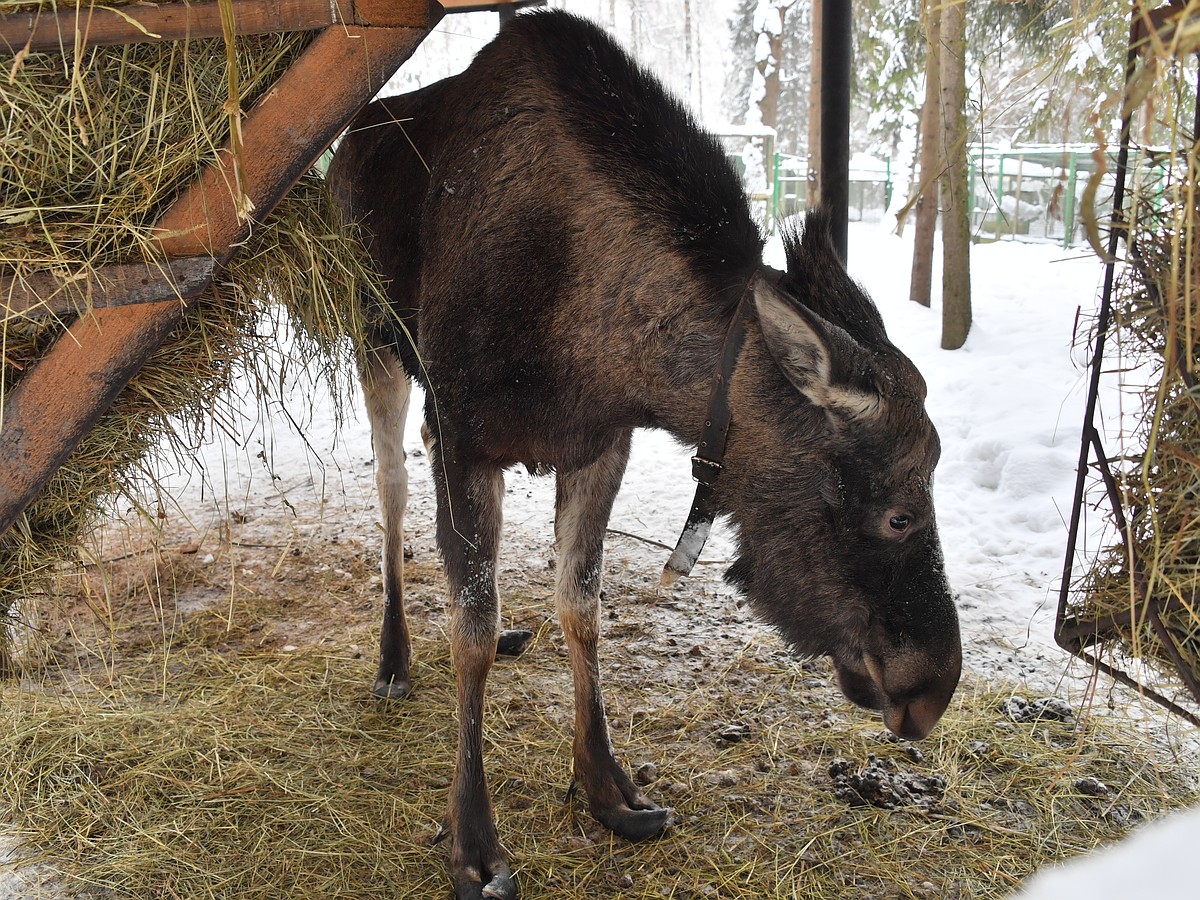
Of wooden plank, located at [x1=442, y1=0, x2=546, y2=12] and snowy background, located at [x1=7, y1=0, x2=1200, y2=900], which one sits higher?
wooden plank, located at [x1=442, y1=0, x2=546, y2=12]

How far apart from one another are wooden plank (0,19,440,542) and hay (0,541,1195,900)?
112 cm

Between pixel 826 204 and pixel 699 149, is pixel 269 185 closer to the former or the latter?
pixel 699 149

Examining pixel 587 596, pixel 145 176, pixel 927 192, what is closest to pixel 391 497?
pixel 587 596

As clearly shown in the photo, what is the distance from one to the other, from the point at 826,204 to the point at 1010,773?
2367 mm

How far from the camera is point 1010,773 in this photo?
341 centimetres

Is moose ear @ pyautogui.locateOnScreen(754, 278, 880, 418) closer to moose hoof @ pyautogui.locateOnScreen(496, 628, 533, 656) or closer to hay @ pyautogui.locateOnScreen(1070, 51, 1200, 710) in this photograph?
hay @ pyautogui.locateOnScreen(1070, 51, 1200, 710)

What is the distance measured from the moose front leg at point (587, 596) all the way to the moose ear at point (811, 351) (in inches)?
42.8

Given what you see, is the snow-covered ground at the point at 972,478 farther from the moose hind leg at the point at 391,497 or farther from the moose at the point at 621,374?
the moose at the point at 621,374

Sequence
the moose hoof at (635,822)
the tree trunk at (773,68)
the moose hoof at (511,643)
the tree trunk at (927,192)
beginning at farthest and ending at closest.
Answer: the tree trunk at (773,68), the tree trunk at (927,192), the moose hoof at (511,643), the moose hoof at (635,822)

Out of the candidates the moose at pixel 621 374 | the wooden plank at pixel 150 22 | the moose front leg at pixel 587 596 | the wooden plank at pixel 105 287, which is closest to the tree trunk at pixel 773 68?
the moose at pixel 621 374

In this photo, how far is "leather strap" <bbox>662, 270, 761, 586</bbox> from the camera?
259cm

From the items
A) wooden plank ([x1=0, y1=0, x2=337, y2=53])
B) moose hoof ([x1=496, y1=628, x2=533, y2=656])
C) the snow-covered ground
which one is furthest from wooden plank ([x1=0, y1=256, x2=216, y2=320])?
moose hoof ([x1=496, y1=628, x2=533, y2=656])

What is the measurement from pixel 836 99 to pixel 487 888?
3.93 metres

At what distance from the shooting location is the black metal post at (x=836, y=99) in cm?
423
